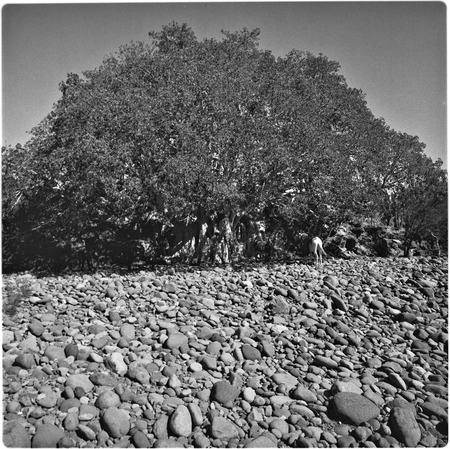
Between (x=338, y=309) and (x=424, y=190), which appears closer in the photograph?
(x=338, y=309)

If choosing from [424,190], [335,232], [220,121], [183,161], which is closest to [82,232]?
[183,161]

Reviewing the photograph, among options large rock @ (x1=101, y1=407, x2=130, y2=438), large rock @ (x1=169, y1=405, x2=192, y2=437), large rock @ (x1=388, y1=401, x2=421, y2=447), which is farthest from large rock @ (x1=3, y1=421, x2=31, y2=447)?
large rock @ (x1=388, y1=401, x2=421, y2=447)

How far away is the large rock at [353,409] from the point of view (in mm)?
3863

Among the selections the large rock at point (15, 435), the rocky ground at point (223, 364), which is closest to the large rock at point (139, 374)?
the rocky ground at point (223, 364)

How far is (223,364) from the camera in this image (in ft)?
14.8

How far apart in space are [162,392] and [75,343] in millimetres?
1152

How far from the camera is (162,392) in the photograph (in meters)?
4.06

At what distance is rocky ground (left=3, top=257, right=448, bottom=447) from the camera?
371 centimetres

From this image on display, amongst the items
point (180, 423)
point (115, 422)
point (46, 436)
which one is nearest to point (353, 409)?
point (180, 423)

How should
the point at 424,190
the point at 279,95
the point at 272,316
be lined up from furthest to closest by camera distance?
the point at 424,190
the point at 279,95
the point at 272,316

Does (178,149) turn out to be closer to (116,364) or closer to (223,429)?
(116,364)

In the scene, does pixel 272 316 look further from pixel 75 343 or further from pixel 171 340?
pixel 75 343

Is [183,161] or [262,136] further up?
[262,136]

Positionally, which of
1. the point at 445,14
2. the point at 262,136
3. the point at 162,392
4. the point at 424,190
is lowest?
the point at 162,392
